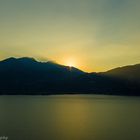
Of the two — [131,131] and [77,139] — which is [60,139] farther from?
[131,131]

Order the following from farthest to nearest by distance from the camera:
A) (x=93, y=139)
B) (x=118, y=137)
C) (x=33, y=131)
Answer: (x=33, y=131)
(x=118, y=137)
(x=93, y=139)

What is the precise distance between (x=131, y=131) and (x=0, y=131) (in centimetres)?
2216

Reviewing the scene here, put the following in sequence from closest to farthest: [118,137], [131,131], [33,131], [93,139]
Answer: [93,139] → [118,137] → [33,131] → [131,131]

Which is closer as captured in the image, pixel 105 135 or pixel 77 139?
pixel 77 139

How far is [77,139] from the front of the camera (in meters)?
45.5

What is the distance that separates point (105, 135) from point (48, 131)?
940cm

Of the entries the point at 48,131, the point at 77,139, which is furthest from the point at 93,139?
the point at 48,131

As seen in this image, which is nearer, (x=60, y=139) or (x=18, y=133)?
(x=60, y=139)

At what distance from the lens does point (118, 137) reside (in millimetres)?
47625

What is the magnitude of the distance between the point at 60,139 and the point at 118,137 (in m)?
9.01

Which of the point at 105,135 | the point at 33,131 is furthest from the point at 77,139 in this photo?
the point at 33,131

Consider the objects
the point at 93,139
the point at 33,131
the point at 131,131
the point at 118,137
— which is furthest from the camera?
the point at 131,131

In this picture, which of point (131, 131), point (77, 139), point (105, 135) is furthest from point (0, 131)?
point (131, 131)

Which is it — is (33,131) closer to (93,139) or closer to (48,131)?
(48,131)
